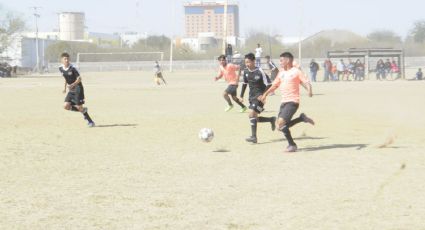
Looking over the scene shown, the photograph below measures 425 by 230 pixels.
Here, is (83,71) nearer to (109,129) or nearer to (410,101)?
(410,101)

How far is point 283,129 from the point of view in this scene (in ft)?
36.2

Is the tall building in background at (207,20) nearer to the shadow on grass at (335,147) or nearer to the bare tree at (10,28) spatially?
the bare tree at (10,28)

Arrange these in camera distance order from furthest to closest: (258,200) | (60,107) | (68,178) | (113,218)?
(60,107) < (68,178) < (258,200) < (113,218)

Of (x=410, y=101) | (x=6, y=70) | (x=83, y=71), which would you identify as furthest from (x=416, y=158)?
(x=83, y=71)

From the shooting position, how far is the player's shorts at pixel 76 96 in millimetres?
15484

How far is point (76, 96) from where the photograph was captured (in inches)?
611

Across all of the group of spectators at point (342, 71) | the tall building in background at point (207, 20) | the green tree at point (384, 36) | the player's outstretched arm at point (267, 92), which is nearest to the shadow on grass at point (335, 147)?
the player's outstretched arm at point (267, 92)

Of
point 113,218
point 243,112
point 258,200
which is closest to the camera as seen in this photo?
point 113,218

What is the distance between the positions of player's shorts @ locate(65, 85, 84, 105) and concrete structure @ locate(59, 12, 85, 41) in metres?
148

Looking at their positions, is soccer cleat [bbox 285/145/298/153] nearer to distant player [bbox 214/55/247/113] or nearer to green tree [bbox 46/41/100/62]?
distant player [bbox 214/55/247/113]

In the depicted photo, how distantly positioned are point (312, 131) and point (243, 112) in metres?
5.04

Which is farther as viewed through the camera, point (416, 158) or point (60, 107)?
point (60, 107)

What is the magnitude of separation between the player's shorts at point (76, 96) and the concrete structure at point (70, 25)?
485 feet

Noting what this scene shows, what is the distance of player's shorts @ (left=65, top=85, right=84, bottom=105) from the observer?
610 inches
